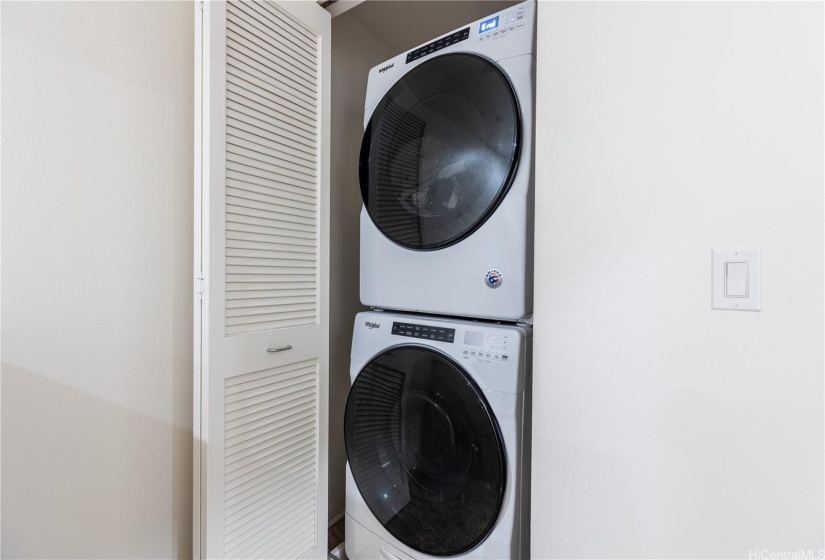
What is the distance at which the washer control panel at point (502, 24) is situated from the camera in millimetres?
1152

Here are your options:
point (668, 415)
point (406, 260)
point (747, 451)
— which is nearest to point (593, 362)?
point (668, 415)

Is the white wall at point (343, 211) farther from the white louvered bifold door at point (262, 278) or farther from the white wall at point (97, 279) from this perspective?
the white wall at point (97, 279)

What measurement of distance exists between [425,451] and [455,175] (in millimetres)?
885

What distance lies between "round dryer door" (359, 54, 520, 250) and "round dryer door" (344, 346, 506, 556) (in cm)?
43

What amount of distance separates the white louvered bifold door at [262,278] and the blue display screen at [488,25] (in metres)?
0.67

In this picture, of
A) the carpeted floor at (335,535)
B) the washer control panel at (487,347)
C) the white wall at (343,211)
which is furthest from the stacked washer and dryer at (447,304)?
the white wall at (343,211)

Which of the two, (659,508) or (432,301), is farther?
(432,301)

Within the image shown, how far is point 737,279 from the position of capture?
77cm

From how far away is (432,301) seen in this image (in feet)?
4.24

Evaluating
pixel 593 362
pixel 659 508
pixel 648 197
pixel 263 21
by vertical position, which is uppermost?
pixel 263 21

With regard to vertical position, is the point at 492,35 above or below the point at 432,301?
above

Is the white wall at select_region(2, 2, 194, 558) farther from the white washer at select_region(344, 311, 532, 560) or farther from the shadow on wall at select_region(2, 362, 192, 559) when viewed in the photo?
the white washer at select_region(344, 311, 532, 560)

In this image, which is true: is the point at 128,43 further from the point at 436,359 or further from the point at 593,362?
the point at 593,362

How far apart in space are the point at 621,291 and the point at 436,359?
57cm
